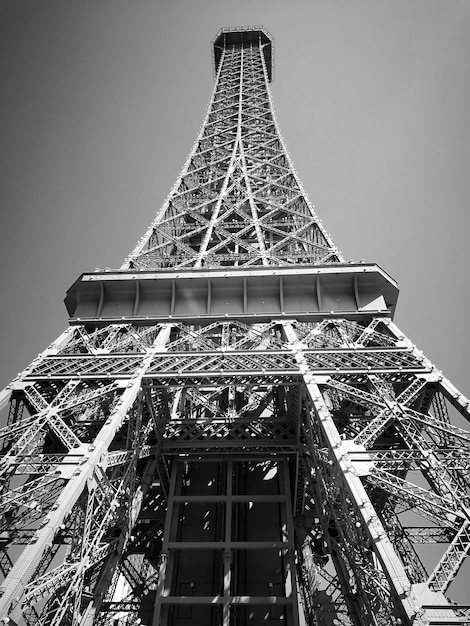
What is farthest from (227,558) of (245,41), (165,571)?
(245,41)

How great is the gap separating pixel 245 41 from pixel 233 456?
62.4 m

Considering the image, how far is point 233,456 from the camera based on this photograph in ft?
54.1

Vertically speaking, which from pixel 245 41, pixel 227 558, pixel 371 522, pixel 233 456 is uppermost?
pixel 245 41

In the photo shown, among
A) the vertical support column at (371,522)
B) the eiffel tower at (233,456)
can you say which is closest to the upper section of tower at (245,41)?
the eiffel tower at (233,456)

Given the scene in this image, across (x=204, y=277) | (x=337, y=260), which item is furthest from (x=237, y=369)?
(x=337, y=260)

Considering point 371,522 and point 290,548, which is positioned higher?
point 290,548

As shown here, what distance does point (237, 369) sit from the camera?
13211 mm

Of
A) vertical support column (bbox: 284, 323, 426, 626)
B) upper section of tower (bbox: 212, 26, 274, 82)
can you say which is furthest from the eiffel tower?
upper section of tower (bbox: 212, 26, 274, 82)

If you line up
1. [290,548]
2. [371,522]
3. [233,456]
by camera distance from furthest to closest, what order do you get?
1. [233,456]
2. [290,548]
3. [371,522]

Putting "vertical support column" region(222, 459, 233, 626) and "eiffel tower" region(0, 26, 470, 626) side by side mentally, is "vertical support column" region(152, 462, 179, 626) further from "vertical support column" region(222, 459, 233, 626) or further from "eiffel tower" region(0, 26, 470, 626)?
"vertical support column" region(222, 459, 233, 626)

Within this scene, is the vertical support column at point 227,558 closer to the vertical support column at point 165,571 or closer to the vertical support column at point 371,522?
the vertical support column at point 165,571

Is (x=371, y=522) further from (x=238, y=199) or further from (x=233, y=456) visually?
(x=238, y=199)

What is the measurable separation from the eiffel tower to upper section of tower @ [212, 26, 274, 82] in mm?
49654

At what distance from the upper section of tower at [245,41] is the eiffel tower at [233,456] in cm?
4965
